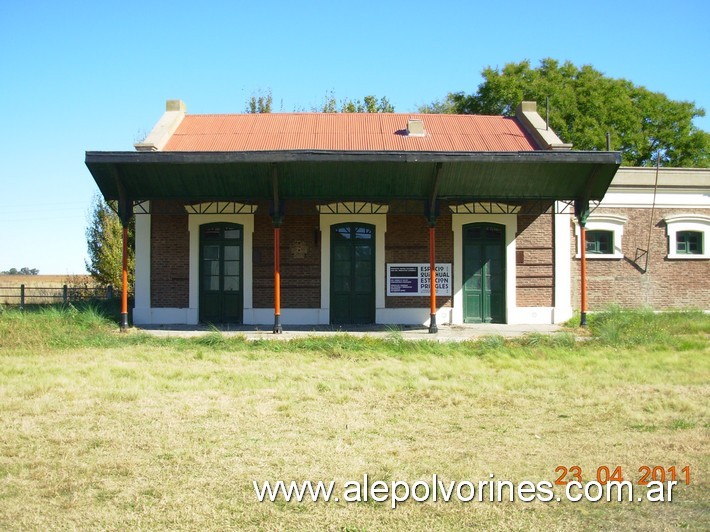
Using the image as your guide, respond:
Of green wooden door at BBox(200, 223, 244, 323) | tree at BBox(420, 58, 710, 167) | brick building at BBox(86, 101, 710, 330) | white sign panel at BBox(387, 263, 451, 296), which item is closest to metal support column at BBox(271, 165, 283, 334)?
brick building at BBox(86, 101, 710, 330)

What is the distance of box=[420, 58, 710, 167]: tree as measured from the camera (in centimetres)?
3250

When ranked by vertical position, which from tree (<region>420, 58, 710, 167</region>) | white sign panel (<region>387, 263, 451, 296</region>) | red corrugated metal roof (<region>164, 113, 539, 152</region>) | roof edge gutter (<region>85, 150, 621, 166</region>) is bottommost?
Answer: white sign panel (<region>387, 263, 451, 296</region>)

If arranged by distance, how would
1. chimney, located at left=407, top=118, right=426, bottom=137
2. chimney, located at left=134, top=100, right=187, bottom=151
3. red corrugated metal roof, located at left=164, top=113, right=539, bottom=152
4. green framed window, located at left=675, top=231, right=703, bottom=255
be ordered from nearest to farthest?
chimney, located at left=134, top=100, right=187, bottom=151 → red corrugated metal roof, located at left=164, top=113, right=539, bottom=152 → chimney, located at left=407, top=118, right=426, bottom=137 → green framed window, located at left=675, top=231, right=703, bottom=255

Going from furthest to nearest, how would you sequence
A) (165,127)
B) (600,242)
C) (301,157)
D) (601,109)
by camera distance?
(601,109) → (600,242) → (165,127) → (301,157)

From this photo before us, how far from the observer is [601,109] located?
32750mm

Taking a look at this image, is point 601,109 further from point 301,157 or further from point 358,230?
point 301,157

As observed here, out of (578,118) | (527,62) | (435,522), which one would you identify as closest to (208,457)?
(435,522)

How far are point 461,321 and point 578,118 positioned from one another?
19.5 meters

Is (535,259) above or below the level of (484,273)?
above

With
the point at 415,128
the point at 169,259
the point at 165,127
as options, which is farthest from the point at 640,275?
the point at 165,127

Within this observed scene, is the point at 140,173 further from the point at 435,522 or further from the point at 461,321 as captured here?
the point at 435,522

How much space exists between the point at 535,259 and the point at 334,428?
38.4 ft

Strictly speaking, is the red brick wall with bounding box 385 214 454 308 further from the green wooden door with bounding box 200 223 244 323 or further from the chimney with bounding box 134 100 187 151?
the chimney with bounding box 134 100 187 151

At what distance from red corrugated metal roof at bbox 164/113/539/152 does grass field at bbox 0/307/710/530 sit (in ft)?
22.5
